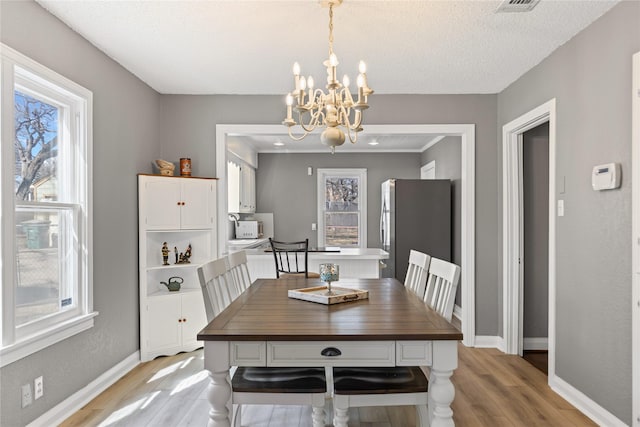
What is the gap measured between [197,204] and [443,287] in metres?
2.50

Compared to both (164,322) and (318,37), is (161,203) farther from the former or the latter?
(318,37)

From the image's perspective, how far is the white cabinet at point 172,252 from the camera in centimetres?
367

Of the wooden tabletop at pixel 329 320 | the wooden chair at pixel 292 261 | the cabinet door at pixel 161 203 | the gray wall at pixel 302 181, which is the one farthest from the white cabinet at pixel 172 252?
the gray wall at pixel 302 181

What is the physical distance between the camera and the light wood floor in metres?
2.57

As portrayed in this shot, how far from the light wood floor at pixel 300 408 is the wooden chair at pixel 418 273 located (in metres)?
0.78

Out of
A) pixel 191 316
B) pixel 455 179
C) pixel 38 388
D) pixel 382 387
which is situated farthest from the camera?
pixel 455 179

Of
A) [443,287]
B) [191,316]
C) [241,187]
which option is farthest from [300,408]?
[241,187]

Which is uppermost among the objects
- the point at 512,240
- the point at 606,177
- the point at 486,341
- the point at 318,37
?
the point at 318,37

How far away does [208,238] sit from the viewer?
13.4 feet

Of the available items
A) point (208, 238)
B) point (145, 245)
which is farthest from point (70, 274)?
point (208, 238)

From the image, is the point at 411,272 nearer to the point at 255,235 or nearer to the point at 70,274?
the point at 70,274

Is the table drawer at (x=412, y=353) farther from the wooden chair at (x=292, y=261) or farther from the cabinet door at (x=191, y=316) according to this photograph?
the cabinet door at (x=191, y=316)

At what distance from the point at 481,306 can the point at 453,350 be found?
8.64ft

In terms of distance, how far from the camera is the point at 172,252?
4047 millimetres
